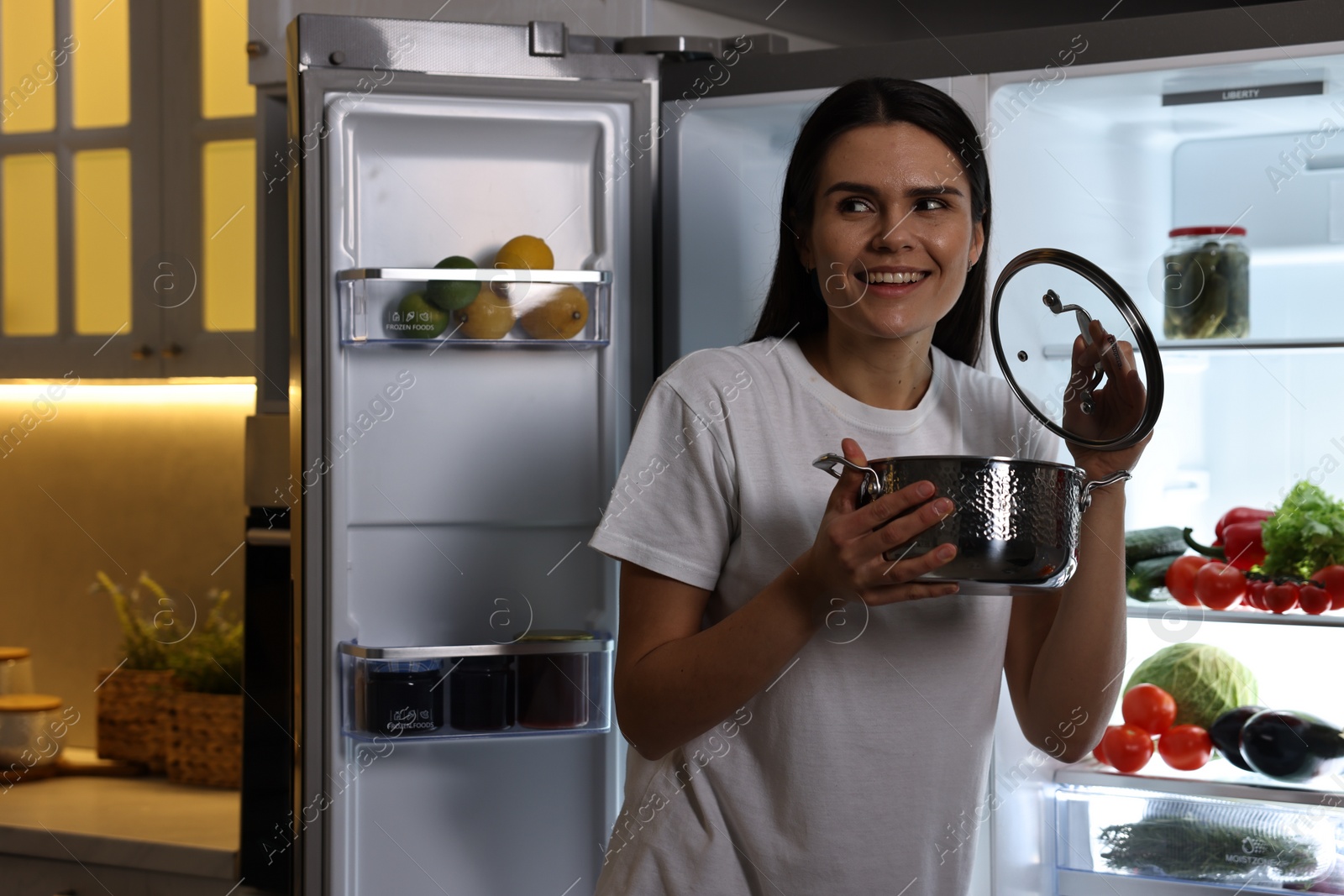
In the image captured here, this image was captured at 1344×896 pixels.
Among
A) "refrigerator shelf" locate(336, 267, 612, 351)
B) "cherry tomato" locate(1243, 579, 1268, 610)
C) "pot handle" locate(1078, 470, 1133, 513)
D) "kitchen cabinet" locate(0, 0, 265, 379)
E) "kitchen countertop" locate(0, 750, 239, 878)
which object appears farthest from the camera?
"kitchen cabinet" locate(0, 0, 265, 379)

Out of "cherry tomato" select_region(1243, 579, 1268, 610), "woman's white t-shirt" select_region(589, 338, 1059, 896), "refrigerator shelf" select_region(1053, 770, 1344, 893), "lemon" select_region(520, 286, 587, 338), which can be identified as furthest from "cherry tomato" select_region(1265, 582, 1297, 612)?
"lemon" select_region(520, 286, 587, 338)

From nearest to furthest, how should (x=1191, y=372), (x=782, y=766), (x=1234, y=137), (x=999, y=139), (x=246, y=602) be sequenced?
(x=782, y=766) → (x=999, y=139) → (x=1234, y=137) → (x=1191, y=372) → (x=246, y=602)

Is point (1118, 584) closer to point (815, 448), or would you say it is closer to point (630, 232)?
point (815, 448)

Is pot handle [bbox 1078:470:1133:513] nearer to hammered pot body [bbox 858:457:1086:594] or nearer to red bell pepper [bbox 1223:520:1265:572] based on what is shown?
hammered pot body [bbox 858:457:1086:594]

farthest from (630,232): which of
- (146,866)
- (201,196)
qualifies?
(146,866)

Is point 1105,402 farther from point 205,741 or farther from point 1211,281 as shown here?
point 205,741

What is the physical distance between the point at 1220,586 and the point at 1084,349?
2.34 ft

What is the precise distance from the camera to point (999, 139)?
148 centimetres

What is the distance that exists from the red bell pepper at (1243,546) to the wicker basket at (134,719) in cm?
185

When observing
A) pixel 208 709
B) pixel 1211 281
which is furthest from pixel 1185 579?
pixel 208 709

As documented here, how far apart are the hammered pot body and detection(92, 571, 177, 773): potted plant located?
1828 millimetres

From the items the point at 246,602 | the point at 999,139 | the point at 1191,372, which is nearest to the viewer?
the point at 999,139

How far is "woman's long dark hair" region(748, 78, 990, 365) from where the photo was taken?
101cm

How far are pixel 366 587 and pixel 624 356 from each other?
1.43 ft
